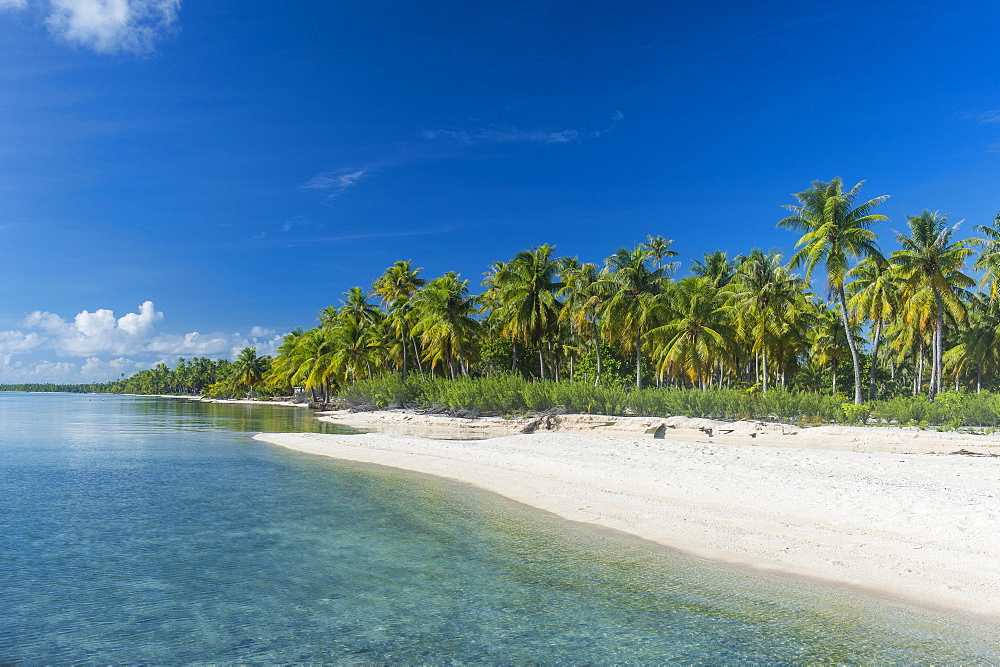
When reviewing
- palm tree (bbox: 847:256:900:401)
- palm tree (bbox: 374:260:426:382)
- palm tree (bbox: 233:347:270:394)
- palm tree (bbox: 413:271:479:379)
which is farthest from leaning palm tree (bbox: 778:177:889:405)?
palm tree (bbox: 233:347:270:394)

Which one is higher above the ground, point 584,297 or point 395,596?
point 584,297

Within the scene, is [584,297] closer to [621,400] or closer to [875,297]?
[621,400]

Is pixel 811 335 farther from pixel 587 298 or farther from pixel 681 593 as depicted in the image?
pixel 681 593

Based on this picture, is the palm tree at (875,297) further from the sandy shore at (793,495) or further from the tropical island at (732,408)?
the sandy shore at (793,495)

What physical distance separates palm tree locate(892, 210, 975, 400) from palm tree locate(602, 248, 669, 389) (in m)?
13.3

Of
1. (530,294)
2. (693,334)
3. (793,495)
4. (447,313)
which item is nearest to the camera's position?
(793,495)

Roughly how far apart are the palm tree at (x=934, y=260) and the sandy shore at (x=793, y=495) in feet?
48.9

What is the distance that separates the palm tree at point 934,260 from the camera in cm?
3070

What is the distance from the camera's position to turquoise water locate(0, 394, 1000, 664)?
5.48 meters

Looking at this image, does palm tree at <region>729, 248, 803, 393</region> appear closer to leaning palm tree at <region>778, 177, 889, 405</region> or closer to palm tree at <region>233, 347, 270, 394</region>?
leaning palm tree at <region>778, 177, 889, 405</region>

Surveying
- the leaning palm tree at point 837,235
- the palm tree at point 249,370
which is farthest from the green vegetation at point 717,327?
the palm tree at point 249,370

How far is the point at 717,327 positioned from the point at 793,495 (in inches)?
1102

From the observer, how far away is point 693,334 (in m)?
35.1

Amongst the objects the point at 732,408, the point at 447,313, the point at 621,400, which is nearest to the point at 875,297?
the point at 732,408
